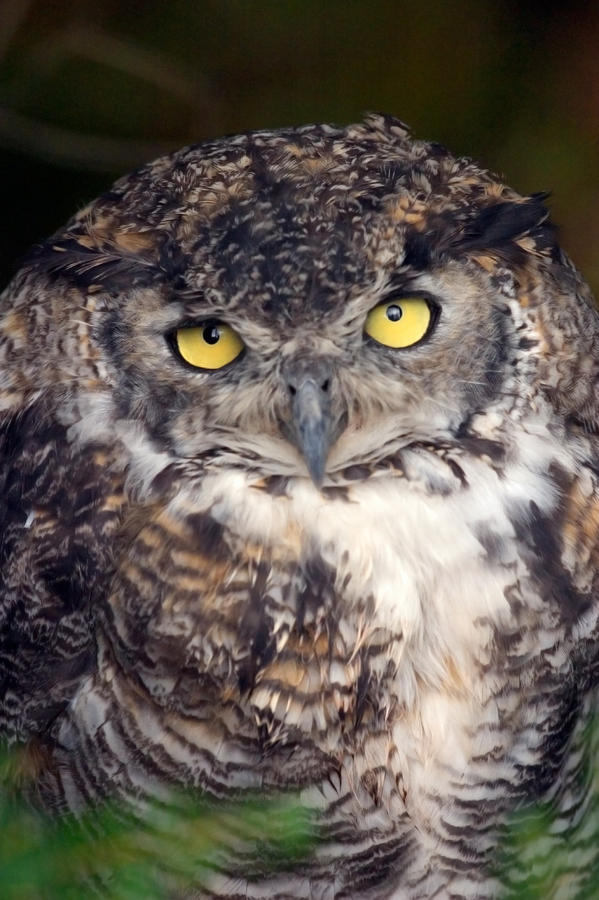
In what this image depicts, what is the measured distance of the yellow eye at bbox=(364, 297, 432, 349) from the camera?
145 cm

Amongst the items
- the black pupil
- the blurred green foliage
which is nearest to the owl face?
the black pupil

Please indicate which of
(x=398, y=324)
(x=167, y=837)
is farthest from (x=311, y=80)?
(x=167, y=837)

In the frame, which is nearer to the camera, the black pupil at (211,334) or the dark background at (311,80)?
the black pupil at (211,334)

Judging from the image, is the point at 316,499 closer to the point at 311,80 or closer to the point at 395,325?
the point at 395,325

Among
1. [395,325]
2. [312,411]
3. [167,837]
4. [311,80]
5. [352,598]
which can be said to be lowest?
[167,837]

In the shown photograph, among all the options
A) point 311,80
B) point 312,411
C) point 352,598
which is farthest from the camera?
point 311,80

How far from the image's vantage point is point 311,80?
296 cm

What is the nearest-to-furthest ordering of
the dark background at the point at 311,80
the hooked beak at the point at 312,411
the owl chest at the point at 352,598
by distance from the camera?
1. the hooked beak at the point at 312,411
2. the owl chest at the point at 352,598
3. the dark background at the point at 311,80

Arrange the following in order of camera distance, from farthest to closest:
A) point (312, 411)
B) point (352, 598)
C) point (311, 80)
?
point (311, 80), point (352, 598), point (312, 411)

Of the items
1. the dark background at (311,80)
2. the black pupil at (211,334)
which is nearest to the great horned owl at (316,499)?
the black pupil at (211,334)

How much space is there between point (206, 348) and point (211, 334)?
0.02m

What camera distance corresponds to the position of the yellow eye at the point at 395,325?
1451 millimetres

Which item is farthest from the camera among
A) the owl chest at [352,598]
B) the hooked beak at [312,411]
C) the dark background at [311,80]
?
the dark background at [311,80]

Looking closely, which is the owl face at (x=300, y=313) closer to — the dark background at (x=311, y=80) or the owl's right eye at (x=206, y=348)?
the owl's right eye at (x=206, y=348)
